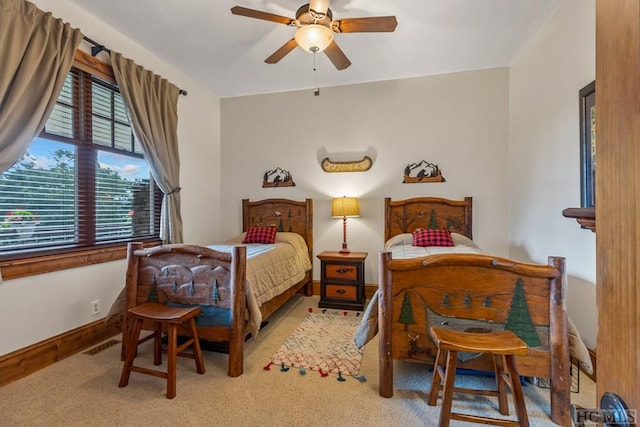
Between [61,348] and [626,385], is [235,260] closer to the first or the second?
[61,348]

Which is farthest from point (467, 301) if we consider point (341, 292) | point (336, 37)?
point (336, 37)

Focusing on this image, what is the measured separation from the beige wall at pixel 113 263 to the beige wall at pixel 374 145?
318 millimetres

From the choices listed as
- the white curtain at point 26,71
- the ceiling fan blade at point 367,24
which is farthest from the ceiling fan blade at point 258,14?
the white curtain at point 26,71

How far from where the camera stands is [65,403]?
5.93 feet

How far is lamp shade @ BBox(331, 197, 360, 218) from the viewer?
3.73 m

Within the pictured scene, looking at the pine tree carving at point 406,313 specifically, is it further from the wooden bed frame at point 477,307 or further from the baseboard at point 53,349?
Answer: the baseboard at point 53,349

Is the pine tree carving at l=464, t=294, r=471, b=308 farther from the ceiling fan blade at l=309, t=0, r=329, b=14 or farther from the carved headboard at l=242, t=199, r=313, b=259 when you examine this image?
the carved headboard at l=242, t=199, r=313, b=259

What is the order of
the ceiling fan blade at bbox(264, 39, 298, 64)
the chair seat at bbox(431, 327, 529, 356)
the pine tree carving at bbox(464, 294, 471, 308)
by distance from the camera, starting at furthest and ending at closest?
1. the ceiling fan blade at bbox(264, 39, 298, 64)
2. the pine tree carving at bbox(464, 294, 471, 308)
3. the chair seat at bbox(431, 327, 529, 356)

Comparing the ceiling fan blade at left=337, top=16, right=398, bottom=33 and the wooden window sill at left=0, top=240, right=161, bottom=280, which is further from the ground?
the ceiling fan blade at left=337, top=16, right=398, bottom=33

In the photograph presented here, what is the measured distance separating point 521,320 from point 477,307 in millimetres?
→ 230

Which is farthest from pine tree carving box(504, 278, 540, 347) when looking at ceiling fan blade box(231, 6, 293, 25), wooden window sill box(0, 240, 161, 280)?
wooden window sill box(0, 240, 161, 280)

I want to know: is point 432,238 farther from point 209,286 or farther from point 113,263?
point 113,263

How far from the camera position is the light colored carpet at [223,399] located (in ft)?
5.52

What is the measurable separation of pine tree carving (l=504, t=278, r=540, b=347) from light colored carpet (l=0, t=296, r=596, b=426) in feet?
1.48
